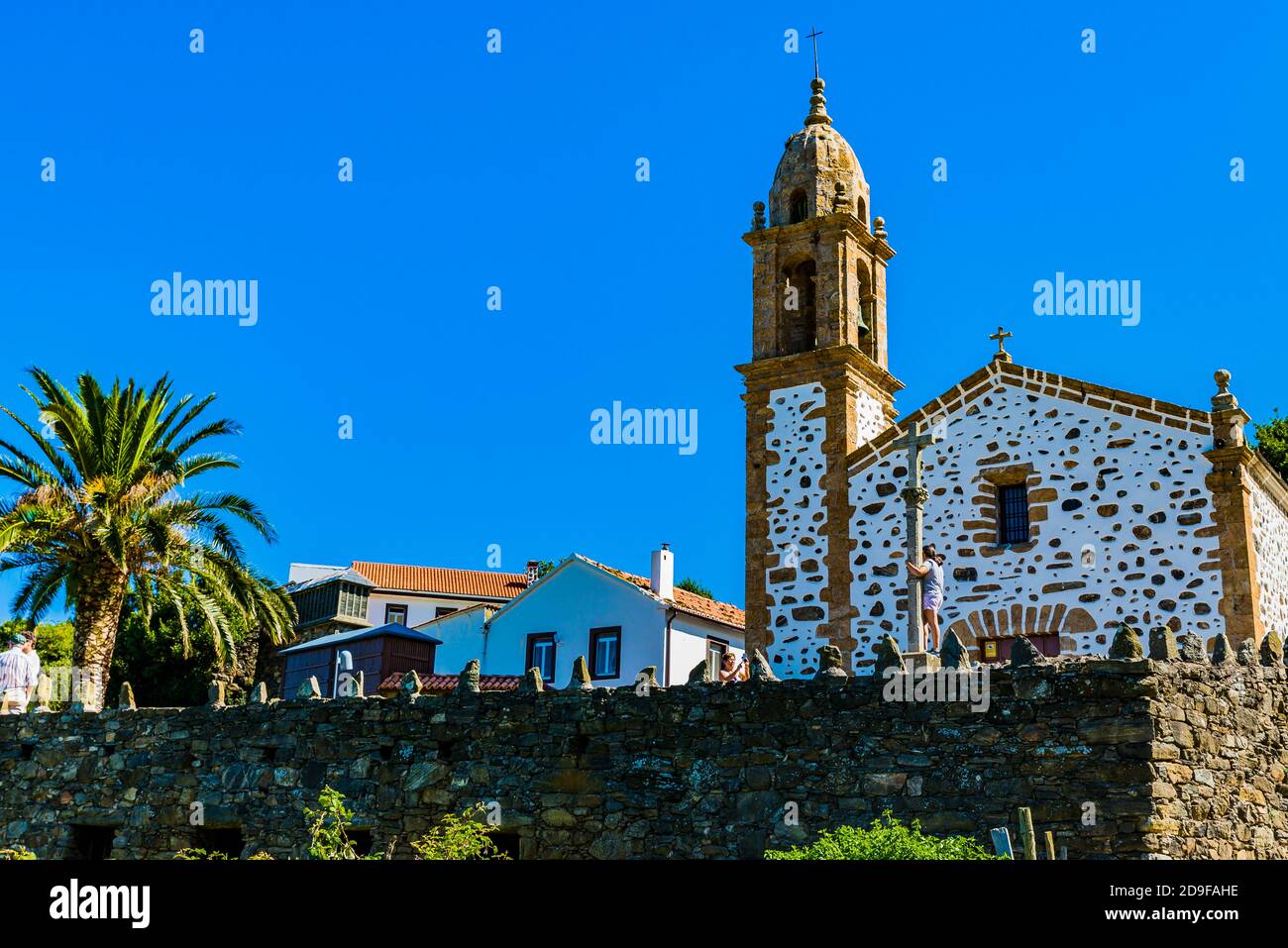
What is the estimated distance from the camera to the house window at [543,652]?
3041cm

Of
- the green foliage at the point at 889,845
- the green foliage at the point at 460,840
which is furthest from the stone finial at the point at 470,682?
the green foliage at the point at 889,845

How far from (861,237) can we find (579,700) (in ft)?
38.6

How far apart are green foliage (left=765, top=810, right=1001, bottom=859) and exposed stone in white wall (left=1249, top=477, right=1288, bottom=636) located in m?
8.67

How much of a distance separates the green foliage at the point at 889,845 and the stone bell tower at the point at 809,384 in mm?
8824

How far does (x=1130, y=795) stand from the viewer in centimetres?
1220

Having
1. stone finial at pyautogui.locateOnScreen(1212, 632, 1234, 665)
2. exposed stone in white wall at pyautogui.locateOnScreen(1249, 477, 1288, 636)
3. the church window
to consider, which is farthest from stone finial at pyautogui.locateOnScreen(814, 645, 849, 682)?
the church window

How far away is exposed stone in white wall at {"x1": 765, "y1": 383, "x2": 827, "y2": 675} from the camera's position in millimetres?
21781

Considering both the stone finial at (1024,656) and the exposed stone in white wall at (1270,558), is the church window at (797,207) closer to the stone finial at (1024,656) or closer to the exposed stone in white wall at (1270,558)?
the exposed stone in white wall at (1270,558)

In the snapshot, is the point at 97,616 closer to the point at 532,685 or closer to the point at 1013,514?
the point at 532,685

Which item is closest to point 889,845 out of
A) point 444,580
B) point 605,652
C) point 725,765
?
point 725,765

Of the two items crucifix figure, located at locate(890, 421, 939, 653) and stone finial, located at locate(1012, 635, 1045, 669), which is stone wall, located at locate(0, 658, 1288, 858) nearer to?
stone finial, located at locate(1012, 635, 1045, 669)

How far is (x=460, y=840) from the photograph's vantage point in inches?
552
